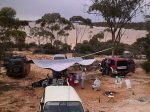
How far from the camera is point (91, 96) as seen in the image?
2361 cm

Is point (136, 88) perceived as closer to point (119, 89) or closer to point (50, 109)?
point (119, 89)

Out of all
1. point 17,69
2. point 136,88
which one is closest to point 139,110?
point 136,88

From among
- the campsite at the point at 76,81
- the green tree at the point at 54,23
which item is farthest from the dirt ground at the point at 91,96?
the green tree at the point at 54,23

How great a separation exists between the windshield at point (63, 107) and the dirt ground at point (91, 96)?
16.2 ft

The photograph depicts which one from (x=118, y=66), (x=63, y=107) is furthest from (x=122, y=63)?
(x=63, y=107)

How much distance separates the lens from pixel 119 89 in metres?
26.0

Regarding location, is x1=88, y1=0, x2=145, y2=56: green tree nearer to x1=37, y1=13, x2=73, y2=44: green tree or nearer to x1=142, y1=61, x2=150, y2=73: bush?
x1=142, y1=61, x2=150, y2=73: bush

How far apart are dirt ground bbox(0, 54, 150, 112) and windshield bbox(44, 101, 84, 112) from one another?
16.2 ft

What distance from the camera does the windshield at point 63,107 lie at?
14.0 m

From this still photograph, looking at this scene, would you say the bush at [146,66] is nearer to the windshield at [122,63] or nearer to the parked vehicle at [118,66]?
the parked vehicle at [118,66]

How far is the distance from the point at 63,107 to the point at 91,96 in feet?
31.5

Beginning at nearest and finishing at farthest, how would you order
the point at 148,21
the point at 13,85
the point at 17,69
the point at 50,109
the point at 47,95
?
the point at 50,109 < the point at 47,95 < the point at 13,85 < the point at 17,69 < the point at 148,21

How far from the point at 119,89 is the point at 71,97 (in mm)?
11531

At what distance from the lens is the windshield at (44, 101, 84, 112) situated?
14.0 metres
